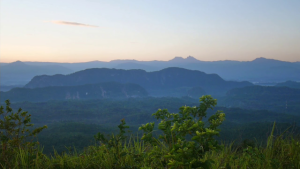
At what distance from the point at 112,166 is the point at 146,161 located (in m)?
0.59

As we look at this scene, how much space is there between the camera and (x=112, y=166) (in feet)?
11.7

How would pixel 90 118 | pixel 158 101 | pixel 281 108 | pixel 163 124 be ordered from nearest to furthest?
pixel 163 124, pixel 90 118, pixel 281 108, pixel 158 101

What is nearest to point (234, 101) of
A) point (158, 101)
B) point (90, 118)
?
point (158, 101)

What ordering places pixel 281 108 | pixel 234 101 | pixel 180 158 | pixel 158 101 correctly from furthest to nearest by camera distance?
pixel 234 101
pixel 158 101
pixel 281 108
pixel 180 158

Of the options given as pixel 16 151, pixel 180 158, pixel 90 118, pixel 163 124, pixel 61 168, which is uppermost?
pixel 163 124

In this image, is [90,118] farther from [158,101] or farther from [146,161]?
[146,161]

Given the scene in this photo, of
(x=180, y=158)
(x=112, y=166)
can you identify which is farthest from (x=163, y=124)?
(x=112, y=166)

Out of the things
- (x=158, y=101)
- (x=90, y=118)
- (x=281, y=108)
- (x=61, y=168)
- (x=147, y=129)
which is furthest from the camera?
(x=158, y=101)

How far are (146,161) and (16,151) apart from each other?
2305mm

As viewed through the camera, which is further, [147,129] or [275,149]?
[275,149]

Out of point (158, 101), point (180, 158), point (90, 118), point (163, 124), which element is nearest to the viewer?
point (180, 158)

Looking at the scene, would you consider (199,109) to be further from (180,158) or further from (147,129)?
(180,158)

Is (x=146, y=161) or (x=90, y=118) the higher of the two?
(x=146, y=161)

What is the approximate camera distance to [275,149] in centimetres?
438
